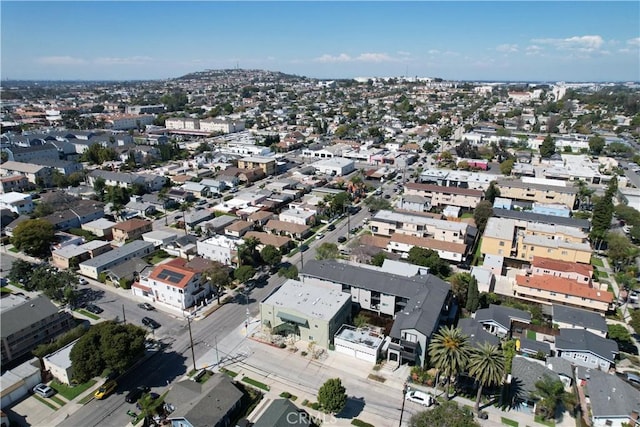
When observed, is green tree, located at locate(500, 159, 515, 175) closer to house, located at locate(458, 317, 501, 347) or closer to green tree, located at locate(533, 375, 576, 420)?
house, located at locate(458, 317, 501, 347)

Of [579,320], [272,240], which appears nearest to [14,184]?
[272,240]

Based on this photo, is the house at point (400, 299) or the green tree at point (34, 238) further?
the green tree at point (34, 238)

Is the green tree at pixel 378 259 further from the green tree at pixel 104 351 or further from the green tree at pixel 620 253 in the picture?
the green tree at pixel 620 253

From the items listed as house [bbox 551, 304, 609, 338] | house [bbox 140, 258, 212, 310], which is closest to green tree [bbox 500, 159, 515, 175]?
house [bbox 551, 304, 609, 338]

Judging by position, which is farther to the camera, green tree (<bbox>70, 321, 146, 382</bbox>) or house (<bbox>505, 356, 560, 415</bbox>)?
green tree (<bbox>70, 321, 146, 382</bbox>)

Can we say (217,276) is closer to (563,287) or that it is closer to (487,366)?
(487,366)

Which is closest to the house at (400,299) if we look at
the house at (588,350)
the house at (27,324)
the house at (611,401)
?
the house at (588,350)
